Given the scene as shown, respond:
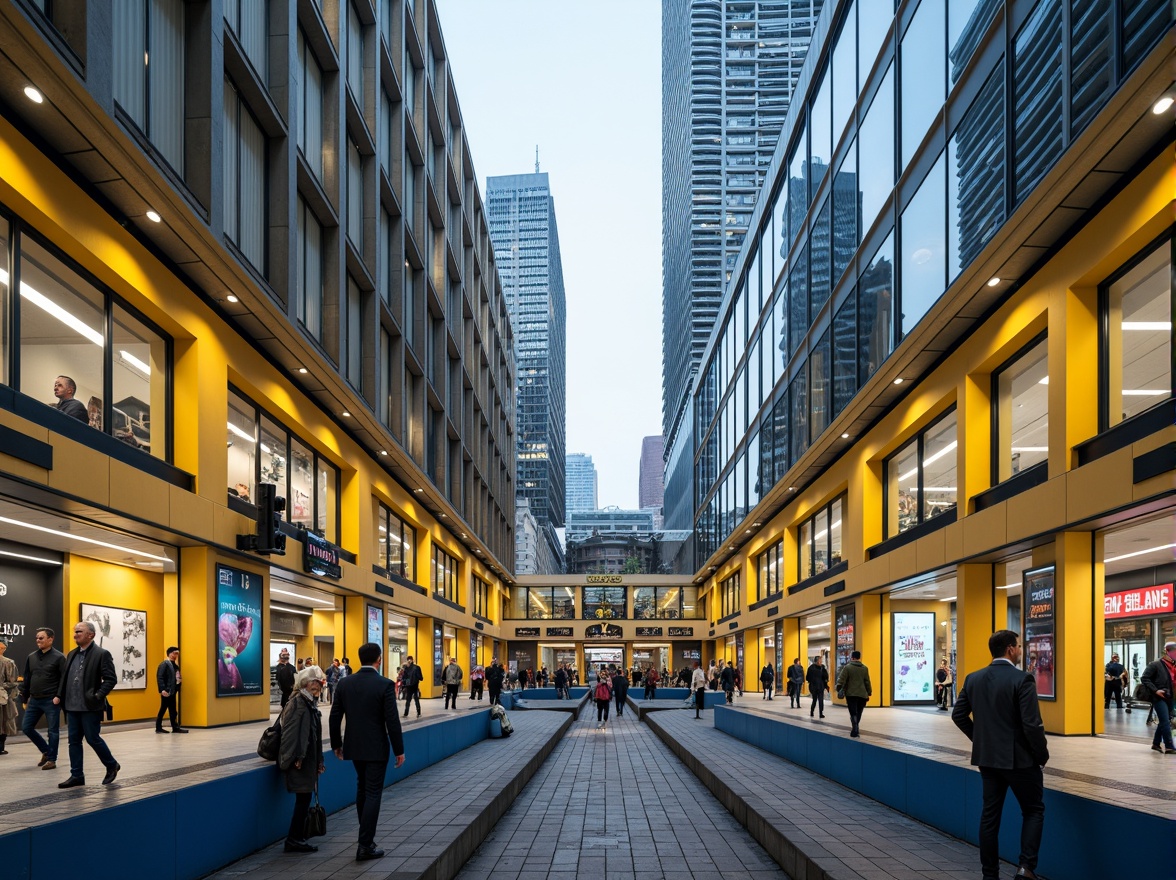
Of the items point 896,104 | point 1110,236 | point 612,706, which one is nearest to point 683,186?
point 612,706

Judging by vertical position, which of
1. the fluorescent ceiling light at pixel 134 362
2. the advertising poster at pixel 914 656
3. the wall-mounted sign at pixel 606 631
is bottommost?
the wall-mounted sign at pixel 606 631

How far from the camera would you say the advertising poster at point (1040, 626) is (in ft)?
49.1

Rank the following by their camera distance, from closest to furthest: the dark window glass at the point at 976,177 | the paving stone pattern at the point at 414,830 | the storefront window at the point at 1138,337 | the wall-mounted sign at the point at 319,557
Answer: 1. the paving stone pattern at the point at 414,830
2. the storefront window at the point at 1138,337
3. the dark window glass at the point at 976,177
4. the wall-mounted sign at the point at 319,557

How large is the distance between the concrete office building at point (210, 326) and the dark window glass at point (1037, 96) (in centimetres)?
1122

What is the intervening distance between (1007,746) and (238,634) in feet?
45.1

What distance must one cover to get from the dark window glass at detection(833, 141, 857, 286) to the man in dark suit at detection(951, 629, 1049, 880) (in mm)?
18826

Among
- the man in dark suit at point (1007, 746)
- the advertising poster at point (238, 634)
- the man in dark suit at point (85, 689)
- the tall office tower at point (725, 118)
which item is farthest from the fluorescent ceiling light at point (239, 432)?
the tall office tower at point (725, 118)

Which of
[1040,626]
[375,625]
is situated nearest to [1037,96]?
[1040,626]

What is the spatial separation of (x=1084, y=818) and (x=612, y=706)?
42384mm

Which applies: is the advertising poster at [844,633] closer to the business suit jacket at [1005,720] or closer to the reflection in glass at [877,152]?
the reflection in glass at [877,152]

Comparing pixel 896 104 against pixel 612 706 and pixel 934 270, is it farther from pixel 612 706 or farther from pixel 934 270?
pixel 612 706

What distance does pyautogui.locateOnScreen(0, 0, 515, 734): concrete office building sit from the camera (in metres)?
11.5

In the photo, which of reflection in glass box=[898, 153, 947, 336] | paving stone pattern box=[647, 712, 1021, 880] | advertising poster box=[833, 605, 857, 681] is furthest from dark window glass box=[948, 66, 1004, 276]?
advertising poster box=[833, 605, 857, 681]

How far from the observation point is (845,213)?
25781 millimetres
